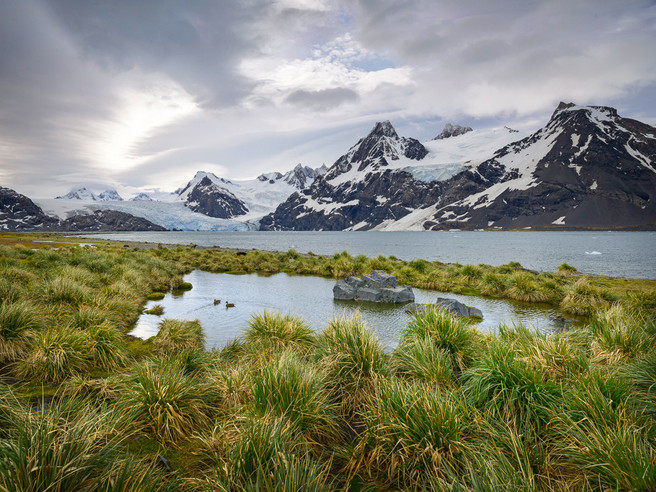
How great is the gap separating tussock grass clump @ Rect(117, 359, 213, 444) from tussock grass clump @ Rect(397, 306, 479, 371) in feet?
16.7

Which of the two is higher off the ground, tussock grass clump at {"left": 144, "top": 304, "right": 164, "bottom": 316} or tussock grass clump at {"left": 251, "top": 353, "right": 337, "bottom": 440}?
tussock grass clump at {"left": 251, "top": 353, "right": 337, "bottom": 440}

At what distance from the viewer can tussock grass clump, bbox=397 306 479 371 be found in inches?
340

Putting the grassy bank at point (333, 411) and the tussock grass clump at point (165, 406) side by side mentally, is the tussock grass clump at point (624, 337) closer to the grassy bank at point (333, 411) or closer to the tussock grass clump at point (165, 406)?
the grassy bank at point (333, 411)

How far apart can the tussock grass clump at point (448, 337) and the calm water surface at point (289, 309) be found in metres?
2.65

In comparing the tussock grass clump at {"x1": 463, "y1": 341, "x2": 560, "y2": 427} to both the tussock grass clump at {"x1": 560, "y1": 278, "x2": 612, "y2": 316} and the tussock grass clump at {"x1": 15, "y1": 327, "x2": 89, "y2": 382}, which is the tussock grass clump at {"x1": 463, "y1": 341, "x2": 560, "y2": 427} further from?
the tussock grass clump at {"x1": 560, "y1": 278, "x2": 612, "y2": 316}

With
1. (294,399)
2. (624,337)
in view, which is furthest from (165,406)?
(624,337)

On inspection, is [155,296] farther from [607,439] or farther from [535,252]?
[535,252]

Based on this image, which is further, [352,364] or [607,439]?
[352,364]

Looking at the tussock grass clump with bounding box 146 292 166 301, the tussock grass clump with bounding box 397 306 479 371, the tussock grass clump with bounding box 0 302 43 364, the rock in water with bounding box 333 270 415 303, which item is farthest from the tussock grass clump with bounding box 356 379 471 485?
the tussock grass clump with bounding box 146 292 166 301

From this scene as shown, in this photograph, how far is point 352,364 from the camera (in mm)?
7730

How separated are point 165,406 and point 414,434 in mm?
4711

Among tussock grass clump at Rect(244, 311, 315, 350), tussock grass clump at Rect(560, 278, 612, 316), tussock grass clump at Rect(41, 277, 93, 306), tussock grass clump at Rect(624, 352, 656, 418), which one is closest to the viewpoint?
tussock grass clump at Rect(624, 352, 656, 418)

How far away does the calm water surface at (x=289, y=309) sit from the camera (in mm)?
15219

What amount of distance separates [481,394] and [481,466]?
2.22 meters
